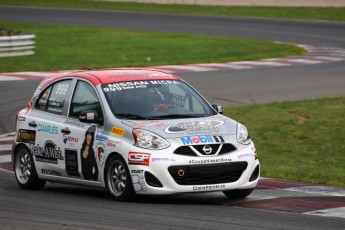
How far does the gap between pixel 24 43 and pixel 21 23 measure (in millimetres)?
14312

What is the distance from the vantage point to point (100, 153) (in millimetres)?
11023

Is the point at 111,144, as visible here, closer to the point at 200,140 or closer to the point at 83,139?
the point at 83,139

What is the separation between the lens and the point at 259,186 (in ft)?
39.9

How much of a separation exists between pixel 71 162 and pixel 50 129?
59 cm

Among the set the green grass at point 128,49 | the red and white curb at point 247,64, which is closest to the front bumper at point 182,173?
the red and white curb at point 247,64

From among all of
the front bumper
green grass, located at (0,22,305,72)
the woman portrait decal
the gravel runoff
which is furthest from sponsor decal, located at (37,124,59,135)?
the gravel runoff

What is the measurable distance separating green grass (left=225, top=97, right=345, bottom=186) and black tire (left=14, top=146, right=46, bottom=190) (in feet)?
9.57

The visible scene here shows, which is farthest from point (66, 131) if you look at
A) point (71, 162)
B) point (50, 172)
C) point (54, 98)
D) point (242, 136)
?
point (242, 136)

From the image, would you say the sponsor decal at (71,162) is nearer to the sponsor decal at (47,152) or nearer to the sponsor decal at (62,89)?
the sponsor decal at (47,152)

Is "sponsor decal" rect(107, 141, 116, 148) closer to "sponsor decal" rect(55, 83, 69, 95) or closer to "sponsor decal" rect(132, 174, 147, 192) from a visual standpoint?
"sponsor decal" rect(132, 174, 147, 192)

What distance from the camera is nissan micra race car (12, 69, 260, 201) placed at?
10508 millimetres

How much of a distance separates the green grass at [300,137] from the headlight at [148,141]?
275 centimetres

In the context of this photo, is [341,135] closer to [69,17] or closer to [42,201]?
[42,201]

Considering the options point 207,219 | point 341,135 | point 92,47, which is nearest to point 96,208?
point 207,219
